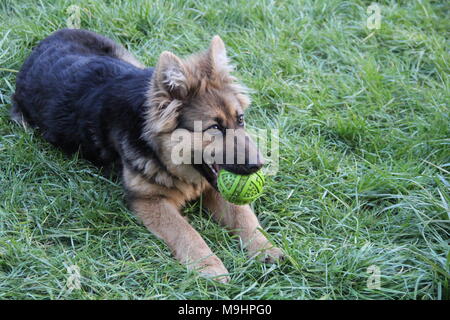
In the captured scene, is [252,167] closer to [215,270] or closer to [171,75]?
[215,270]

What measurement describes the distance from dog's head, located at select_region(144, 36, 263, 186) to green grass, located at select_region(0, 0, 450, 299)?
573mm

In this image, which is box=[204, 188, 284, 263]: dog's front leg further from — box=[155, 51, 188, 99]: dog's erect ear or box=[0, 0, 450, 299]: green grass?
box=[155, 51, 188, 99]: dog's erect ear

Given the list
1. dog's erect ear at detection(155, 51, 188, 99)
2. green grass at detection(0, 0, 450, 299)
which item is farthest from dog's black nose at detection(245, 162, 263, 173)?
dog's erect ear at detection(155, 51, 188, 99)

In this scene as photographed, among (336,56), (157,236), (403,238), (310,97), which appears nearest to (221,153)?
(157,236)

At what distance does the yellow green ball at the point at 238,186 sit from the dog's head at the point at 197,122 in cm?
5

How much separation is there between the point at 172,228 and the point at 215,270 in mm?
507

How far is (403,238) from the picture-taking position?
3.61m

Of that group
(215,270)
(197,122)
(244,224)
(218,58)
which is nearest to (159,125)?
(197,122)

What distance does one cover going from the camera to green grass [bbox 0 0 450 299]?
3.24m

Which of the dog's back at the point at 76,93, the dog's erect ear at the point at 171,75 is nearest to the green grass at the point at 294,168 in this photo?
the dog's back at the point at 76,93

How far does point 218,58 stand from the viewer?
3.77 metres

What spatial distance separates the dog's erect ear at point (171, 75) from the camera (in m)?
3.44

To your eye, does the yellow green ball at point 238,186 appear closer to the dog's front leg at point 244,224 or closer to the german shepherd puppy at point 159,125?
the german shepherd puppy at point 159,125

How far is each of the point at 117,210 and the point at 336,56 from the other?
10.8ft
